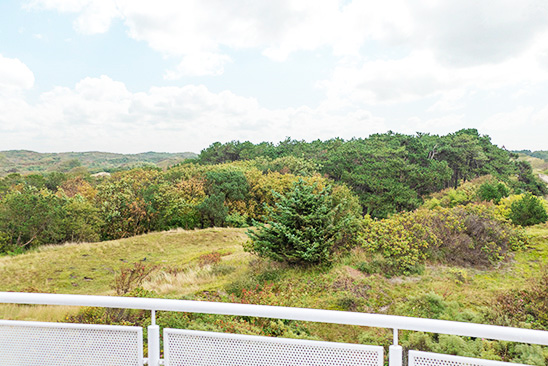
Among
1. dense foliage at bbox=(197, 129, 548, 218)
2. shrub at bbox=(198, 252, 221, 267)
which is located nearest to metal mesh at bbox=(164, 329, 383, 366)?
shrub at bbox=(198, 252, 221, 267)

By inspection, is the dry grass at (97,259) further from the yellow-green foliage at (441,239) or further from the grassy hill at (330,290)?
the yellow-green foliage at (441,239)

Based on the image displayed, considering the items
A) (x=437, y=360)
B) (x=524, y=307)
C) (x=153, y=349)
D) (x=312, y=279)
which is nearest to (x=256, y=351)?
(x=153, y=349)

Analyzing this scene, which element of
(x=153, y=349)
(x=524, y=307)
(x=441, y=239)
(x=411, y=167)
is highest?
(x=411, y=167)

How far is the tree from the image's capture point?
724 centimetres

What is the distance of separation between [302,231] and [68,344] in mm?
6167

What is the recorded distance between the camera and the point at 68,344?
4.91ft

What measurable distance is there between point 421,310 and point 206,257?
24.3ft

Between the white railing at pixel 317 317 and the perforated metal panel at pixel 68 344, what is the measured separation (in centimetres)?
10

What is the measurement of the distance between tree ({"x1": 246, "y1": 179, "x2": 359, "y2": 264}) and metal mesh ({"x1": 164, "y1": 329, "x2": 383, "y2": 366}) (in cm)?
565

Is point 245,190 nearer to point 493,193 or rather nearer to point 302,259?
point 493,193

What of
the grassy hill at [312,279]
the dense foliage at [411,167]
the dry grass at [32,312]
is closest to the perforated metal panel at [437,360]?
the grassy hill at [312,279]

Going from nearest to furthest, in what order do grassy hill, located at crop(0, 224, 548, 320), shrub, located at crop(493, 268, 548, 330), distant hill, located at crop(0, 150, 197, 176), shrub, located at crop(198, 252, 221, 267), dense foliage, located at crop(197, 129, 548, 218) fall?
shrub, located at crop(493, 268, 548, 330) < grassy hill, located at crop(0, 224, 548, 320) < shrub, located at crop(198, 252, 221, 267) < dense foliage, located at crop(197, 129, 548, 218) < distant hill, located at crop(0, 150, 197, 176)

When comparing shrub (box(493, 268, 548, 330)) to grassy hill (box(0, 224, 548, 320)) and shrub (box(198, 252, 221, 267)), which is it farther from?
shrub (box(198, 252, 221, 267))

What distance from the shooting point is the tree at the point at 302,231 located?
7242 mm
